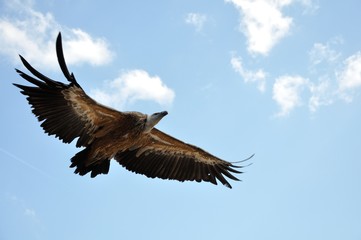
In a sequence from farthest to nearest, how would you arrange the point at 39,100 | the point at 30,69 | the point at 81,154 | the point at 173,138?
the point at 173,138
the point at 81,154
the point at 39,100
the point at 30,69

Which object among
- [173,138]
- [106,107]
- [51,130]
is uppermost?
[173,138]

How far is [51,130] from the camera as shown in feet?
40.3

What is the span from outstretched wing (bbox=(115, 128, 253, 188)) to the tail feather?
0.88m

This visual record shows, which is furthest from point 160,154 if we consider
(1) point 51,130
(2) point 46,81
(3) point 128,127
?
(2) point 46,81

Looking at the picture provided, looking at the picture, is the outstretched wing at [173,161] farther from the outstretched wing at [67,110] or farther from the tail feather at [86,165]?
the outstretched wing at [67,110]

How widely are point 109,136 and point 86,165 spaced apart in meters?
0.94

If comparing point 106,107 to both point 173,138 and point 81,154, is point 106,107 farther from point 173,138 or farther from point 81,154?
point 173,138

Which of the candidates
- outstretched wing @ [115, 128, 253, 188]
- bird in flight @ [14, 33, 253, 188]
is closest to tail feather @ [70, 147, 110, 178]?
bird in flight @ [14, 33, 253, 188]

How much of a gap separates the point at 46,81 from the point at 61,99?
0.81 m

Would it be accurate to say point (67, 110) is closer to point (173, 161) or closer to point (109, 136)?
point (109, 136)

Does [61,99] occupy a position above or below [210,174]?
below

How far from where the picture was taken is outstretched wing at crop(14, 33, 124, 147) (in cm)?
1162

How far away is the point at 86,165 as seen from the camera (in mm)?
12695

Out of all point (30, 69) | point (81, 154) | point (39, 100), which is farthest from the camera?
point (81, 154)
